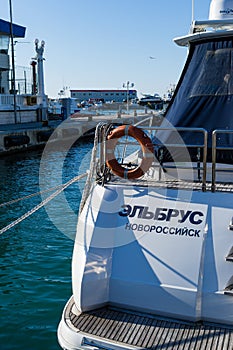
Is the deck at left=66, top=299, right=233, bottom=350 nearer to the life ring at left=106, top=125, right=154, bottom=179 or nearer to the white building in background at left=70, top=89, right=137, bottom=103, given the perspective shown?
the life ring at left=106, top=125, right=154, bottom=179

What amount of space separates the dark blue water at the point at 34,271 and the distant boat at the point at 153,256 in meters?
1.67

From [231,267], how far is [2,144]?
21.6 metres

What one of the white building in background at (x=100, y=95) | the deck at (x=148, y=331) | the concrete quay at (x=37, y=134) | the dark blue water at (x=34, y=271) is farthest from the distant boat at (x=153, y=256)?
the white building in background at (x=100, y=95)

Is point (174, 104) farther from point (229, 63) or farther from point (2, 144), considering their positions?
point (2, 144)

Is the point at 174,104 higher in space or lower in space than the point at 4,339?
higher

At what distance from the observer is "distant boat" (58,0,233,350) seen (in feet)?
12.5

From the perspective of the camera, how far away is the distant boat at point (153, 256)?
12.5 feet

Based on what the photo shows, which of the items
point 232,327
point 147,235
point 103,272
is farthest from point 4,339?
Result: point 232,327

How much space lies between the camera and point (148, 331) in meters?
3.83

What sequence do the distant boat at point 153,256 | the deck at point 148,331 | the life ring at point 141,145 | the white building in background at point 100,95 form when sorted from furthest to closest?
the white building in background at point 100,95, the life ring at point 141,145, the distant boat at point 153,256, the deck at point 148,331

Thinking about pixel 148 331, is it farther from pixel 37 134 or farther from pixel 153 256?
pixel 37 134

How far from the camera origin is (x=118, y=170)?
4.76 m

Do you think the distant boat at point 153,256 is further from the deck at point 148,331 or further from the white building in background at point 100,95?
the white building in background at point 100,95

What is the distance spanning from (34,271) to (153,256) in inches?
175
